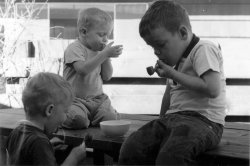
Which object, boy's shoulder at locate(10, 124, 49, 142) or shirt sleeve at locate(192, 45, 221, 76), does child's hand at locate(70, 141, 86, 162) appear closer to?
boy's shoulder at locate(10, 124, 49, 142)

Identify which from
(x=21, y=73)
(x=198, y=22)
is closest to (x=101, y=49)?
(x=21, y=73)

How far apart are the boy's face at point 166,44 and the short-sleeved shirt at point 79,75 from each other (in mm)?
412

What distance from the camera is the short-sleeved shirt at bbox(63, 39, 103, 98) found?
1318mm

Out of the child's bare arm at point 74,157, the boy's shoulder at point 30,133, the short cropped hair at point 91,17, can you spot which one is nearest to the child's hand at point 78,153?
the child's bare arm at point 74,157

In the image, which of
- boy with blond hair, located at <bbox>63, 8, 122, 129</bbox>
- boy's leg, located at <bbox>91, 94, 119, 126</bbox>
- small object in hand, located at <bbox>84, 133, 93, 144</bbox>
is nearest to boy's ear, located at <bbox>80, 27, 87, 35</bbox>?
boy with blond hair, located at <bbox>63, 8, 122, 129</bbox>

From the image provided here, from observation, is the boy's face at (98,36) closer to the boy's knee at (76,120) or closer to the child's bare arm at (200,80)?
the boy's knee at (76,120)

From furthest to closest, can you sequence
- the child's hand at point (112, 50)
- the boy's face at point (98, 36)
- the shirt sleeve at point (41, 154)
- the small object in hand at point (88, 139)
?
1. the boy's face at point (98, 36)
2. the child's hand at point (112, 50)
3. the small object in hand at point (88, 139)
4. the shirt sleeve at point (41, 154)

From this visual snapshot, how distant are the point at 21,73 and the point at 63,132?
0.26 m

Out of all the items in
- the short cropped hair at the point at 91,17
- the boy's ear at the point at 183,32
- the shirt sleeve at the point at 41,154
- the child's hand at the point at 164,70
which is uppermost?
the short cropped hair at the point at 91,17

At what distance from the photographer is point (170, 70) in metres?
0.92

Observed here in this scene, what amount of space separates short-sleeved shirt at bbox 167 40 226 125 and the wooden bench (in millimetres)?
92

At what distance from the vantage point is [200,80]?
3.01 feet

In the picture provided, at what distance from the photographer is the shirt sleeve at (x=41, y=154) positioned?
778mm

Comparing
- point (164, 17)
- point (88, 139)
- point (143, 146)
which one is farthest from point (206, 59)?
point (88, 139)
